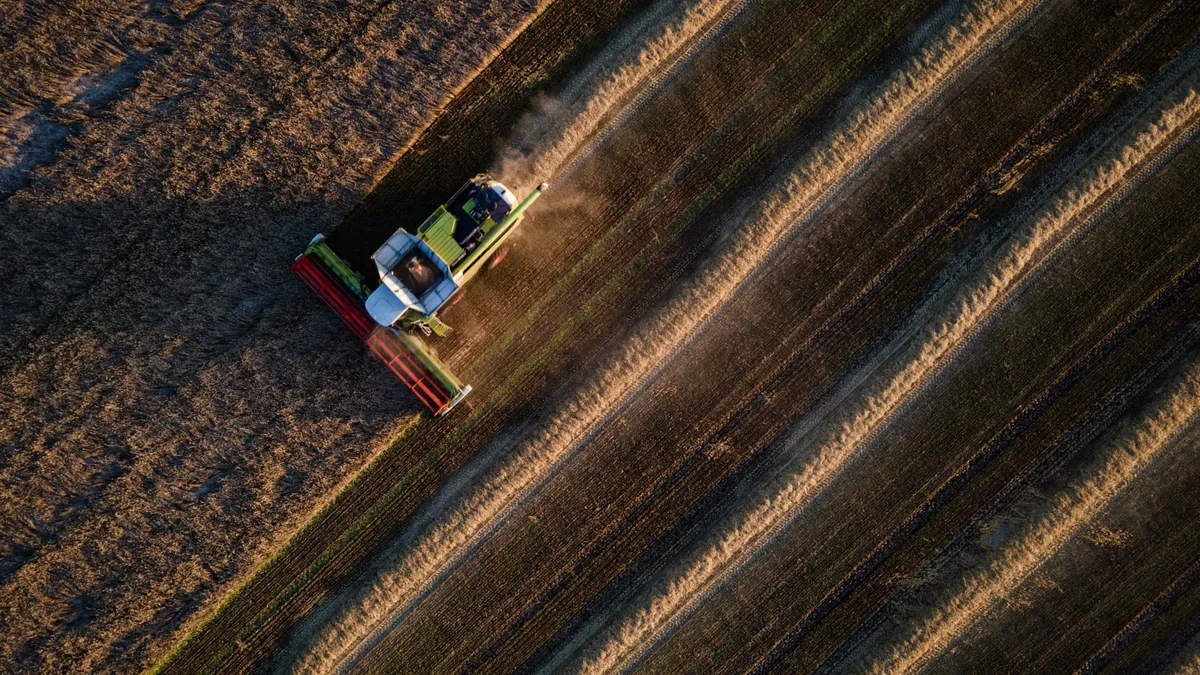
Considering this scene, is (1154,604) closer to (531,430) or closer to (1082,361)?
(1082,361)

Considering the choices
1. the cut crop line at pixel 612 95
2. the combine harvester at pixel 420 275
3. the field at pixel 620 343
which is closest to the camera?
the combine harvester at pixel 420 275

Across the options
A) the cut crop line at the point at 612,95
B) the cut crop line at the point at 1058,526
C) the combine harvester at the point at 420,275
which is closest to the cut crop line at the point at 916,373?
the cut crop line at the point at 1058,526

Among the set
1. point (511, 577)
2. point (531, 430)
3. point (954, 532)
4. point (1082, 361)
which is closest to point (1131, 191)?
point (1082, 361)

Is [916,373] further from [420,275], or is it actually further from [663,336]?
[420,275]

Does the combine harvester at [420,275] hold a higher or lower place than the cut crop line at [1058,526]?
higher

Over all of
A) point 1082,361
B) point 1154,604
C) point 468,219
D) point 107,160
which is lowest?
point 1154,604

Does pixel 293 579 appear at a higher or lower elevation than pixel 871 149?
higher

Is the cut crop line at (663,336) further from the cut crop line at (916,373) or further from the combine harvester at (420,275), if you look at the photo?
the cut crop line at (916,373)
